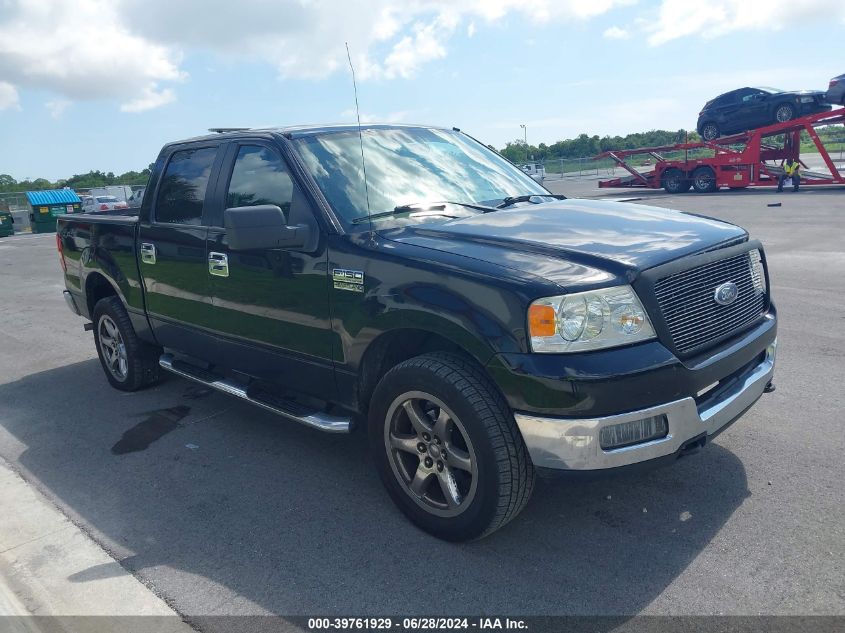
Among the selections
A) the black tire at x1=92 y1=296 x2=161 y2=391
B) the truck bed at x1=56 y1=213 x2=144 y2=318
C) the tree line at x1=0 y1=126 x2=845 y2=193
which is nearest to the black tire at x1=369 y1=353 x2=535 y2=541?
the truck bed at x1=56 y1=213 x2=144 y2=318

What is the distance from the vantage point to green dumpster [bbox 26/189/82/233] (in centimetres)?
2998

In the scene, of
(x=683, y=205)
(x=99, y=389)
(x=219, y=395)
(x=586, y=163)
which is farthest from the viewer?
(x=586, y=163)

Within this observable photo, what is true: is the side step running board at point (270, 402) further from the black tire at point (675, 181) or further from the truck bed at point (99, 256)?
the black tire at point (675, 181)

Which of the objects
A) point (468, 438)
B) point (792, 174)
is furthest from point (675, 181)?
point (468, 438)

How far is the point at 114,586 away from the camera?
317 cm

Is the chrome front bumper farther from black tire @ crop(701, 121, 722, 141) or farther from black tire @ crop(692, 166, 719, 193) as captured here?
black tire @ crop(701, 121, 722, 141)

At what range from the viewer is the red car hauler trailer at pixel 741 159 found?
70.7 feet

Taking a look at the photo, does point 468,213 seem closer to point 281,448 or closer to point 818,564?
point 281,448

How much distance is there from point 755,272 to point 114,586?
349cm

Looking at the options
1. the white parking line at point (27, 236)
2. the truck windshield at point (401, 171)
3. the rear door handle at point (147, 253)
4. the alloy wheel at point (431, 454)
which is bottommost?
the alloy wheel at point (431, 454)

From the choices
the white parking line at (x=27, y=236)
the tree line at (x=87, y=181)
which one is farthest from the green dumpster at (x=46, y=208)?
the tree line at (x=87, y=181)

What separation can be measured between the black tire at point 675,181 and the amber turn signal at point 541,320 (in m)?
23.2

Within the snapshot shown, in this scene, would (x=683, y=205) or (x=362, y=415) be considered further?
(x=683, y=205)

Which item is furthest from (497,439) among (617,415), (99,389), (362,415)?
(99,389)
